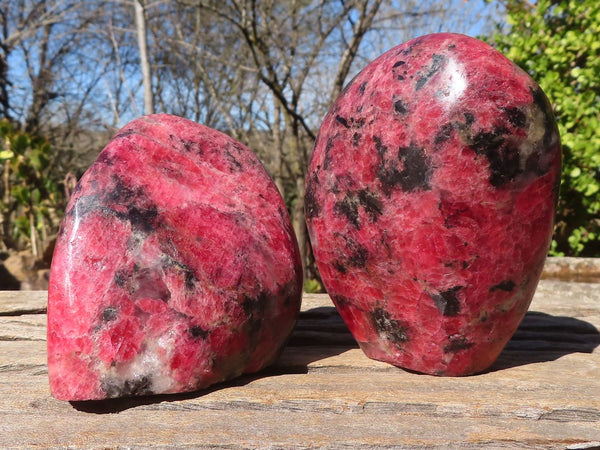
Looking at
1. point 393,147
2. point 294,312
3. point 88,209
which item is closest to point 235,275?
point 294,312

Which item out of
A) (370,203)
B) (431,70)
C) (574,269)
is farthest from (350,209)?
(574,269)

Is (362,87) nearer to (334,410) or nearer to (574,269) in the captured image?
(334,410)

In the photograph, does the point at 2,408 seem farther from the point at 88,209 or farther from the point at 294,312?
the point at 294,312

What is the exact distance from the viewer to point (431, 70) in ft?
4.13

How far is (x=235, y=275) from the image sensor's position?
1307 millimetres

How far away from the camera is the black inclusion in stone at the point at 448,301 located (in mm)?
1301

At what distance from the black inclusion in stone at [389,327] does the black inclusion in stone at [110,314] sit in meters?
0.64

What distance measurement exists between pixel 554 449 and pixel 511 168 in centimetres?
60

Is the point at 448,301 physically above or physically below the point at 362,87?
below

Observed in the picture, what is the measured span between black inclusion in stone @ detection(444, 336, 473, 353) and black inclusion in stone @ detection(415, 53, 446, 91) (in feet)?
2.03

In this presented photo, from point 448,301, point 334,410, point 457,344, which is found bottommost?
point 334,410

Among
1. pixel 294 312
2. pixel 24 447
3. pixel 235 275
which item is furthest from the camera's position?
pixel 294 312

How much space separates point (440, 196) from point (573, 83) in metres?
2.32

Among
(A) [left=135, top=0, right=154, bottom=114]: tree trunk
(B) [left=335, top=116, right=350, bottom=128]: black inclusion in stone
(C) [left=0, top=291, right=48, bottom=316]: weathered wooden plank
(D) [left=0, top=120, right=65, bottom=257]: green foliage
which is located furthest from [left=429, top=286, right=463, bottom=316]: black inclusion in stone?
(D) [left=0, top=120, right=65, bottom=257]: green foliage
